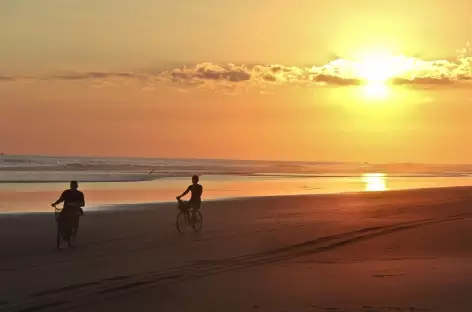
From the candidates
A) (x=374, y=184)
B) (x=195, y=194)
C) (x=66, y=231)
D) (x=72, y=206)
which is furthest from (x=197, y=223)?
(x=374, y=184)

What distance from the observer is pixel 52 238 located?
19.0m

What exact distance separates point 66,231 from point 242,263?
17.3 feet

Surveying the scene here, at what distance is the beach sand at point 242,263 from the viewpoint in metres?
10.4

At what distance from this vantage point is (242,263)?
14352 millimetres

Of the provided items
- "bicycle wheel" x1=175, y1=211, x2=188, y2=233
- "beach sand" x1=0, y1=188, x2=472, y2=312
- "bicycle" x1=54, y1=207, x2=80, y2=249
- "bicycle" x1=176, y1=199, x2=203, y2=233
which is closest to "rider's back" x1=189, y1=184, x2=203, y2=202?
"bicycle" x1=176, y1=199, x2=203, y2=233

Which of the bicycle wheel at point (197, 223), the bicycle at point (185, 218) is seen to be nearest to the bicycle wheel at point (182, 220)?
the bicycle at point (185, 218)

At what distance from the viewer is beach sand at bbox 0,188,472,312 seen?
1038 cm

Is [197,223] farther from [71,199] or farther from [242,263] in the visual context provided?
[242,263]

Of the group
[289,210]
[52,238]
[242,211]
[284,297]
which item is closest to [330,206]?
[289,210]

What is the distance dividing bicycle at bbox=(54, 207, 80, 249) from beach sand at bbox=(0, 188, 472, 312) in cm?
36

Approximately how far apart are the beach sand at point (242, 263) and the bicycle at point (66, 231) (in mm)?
356

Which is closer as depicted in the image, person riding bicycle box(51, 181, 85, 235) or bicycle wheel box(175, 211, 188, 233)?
person riding bicycle box(51, 181, 85, 235)

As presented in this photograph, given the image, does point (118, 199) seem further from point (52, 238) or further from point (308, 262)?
point (308, 262)

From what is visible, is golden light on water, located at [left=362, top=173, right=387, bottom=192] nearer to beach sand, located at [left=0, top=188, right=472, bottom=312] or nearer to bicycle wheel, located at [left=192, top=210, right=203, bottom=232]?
beach sand, located at [left=0, top=188, right=472, bottom=312]
